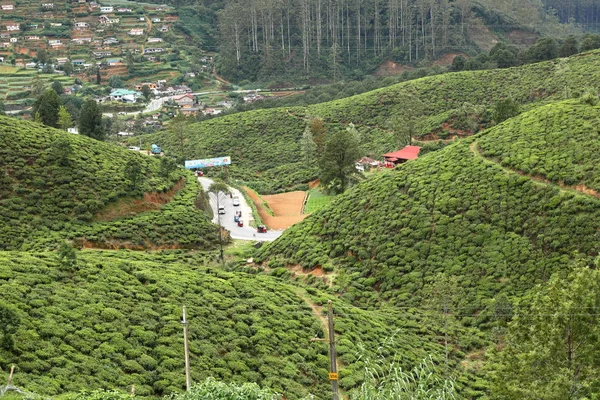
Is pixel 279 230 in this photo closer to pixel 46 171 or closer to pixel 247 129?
pixel 46 171

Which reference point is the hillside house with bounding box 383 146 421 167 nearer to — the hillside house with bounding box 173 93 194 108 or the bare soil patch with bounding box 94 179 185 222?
the bare soil patch with bounding box 94 179 185 222

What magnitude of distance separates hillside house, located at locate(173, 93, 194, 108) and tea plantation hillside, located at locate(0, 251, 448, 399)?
74.6 metres

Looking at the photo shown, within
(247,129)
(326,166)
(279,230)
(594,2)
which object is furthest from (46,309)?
(594,2)

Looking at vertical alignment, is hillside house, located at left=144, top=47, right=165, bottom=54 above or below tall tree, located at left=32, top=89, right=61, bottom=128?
above

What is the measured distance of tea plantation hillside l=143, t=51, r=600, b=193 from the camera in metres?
62.7

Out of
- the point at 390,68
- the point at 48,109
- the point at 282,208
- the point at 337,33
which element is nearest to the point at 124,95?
the point at 337,33

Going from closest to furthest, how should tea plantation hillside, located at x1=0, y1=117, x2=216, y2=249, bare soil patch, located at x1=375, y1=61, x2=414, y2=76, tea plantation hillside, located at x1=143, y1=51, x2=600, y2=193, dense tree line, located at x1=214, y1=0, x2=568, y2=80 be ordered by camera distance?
tea plantation hillside, located at x1=0, y1=117, x2=216, y2=249
tea plantation hillside, located at x1=143, y1=51, x2=600, y2=193
bare soil patch, located at x1=375, y1=61, x2=414, y2=76
dense tree line, located at x1=214, y1=0, x2=568, y2=80

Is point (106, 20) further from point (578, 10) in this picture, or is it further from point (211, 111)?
point (578, 10)

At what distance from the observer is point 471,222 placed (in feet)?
111

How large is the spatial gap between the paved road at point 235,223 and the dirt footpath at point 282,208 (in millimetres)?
1188

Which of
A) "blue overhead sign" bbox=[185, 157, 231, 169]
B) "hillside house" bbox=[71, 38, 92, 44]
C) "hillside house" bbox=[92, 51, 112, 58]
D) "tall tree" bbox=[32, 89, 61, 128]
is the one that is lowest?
"blue overhead sign" bbox=[185, 157, 231, 169]

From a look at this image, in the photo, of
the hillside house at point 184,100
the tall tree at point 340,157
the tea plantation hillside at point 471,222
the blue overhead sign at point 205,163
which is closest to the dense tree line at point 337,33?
the hillside house at point 184,100

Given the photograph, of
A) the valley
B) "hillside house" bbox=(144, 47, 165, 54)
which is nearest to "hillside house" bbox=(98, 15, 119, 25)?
"hillside house" bbox=(144, 47, 165, 54)

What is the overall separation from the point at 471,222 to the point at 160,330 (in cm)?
1776
